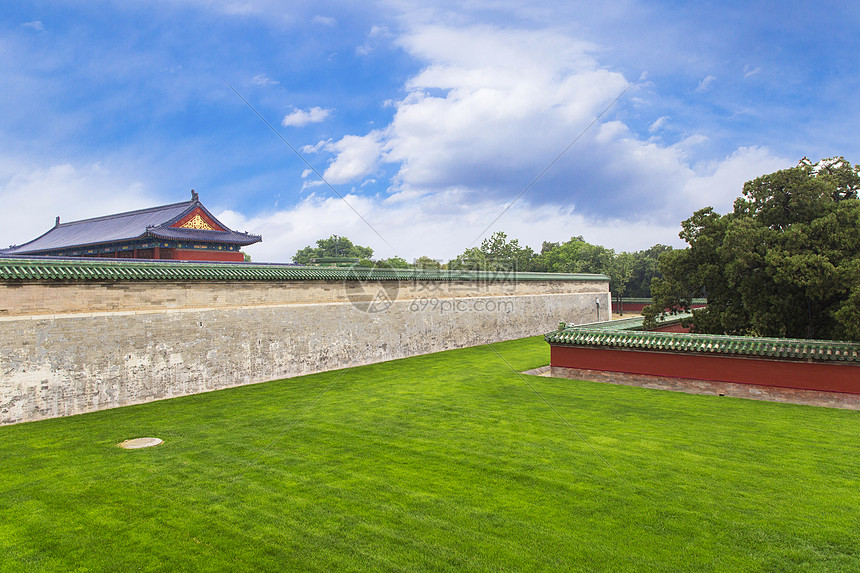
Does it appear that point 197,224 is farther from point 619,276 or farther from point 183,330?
point 619,276

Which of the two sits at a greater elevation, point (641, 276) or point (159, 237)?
point (159, 237)

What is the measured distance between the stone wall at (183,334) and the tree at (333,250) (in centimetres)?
4400

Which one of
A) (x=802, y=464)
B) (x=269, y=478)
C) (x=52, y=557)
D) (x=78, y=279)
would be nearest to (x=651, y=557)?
(x=802, y=464)

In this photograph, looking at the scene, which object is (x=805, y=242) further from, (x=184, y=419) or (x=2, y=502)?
(x=2, y=502)

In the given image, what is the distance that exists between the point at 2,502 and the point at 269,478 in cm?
297

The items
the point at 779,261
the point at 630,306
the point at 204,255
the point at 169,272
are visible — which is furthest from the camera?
the point at 630,306

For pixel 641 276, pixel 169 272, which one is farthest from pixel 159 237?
pixel 641 276

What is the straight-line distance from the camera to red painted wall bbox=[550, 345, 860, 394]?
10.9m

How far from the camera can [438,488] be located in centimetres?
636

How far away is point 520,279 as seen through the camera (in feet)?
86.6

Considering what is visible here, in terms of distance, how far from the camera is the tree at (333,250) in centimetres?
6359

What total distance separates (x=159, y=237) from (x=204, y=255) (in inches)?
93.6

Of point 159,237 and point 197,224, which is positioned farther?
point 197,224

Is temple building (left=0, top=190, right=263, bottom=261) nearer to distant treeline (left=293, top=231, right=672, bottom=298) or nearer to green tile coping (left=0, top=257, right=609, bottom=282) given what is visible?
green tile coping (left=0, top=257, right=609, bottom=282)
